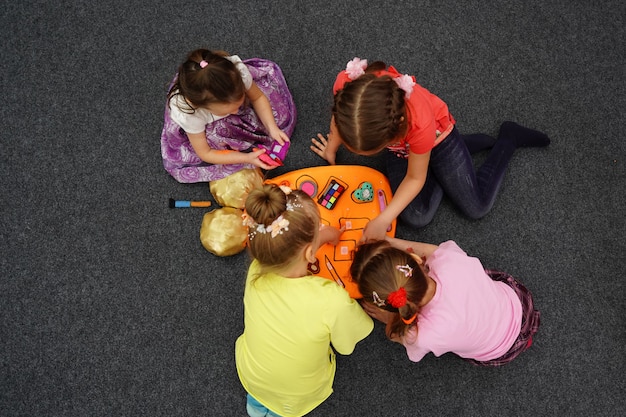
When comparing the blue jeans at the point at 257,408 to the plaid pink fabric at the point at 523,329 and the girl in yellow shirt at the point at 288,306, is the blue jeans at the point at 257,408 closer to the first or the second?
the girl in yellow shirt at the point at 288,306

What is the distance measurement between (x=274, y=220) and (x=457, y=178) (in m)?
0.62

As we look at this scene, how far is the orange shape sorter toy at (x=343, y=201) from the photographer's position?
4.02 feet

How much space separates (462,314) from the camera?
101 centimetres

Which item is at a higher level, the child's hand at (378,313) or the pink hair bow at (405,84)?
the pink hair bow at (405,84)

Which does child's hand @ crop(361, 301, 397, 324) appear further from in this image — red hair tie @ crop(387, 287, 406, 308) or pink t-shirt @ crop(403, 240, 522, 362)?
red hair tie @ crop(387, 287, 406, 308)

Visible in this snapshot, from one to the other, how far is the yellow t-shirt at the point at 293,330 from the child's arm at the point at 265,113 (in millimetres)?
464

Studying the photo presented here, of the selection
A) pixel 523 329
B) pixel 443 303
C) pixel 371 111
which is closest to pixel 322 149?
pixel 371 111

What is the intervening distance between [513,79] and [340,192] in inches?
27.4

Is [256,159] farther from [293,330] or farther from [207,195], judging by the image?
[293,330]

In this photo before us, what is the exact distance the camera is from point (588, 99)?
1.46 m

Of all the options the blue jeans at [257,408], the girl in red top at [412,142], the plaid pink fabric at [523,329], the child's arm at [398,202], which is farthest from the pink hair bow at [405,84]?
the blue jeans at [257,408]

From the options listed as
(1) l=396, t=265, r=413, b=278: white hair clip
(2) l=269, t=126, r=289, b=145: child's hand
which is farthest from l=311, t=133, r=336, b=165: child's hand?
(1) l=396, t=265, r=413, b=278: white hair clip

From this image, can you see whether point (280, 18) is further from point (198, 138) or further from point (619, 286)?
point (619, 286)

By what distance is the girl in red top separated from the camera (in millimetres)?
928
